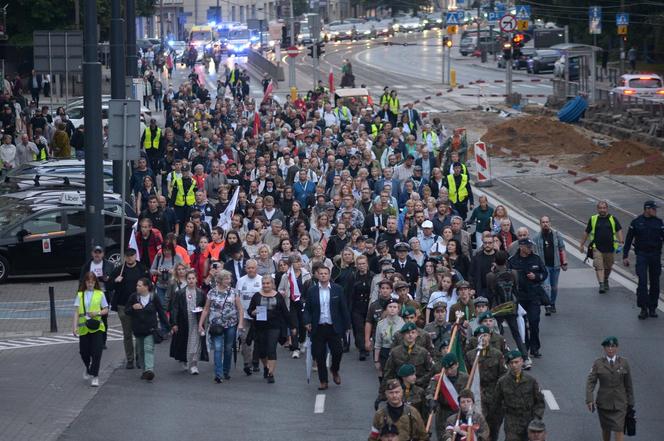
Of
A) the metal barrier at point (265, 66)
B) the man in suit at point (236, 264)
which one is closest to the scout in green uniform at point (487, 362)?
the man in suit at point (236, 264)

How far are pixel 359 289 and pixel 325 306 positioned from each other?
1443 millimetres

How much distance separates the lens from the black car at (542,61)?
77375 millimetres

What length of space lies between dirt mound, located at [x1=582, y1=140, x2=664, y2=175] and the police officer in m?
17.0

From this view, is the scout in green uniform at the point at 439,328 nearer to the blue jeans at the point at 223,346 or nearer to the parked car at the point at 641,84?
the blue jeans at the point at 223,346

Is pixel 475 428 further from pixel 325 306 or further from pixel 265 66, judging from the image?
pixel 265 66

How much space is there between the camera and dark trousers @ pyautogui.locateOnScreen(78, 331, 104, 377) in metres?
16.8

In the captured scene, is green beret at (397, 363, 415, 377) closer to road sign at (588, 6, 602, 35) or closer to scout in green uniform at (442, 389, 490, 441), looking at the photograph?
scout in green uniform at (442, 389, 490, 441)

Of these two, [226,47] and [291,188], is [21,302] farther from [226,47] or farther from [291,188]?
[226,47]

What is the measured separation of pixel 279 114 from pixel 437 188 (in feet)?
49.7

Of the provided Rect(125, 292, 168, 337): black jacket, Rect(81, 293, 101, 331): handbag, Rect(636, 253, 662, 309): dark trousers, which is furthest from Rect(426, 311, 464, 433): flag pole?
Rect(636, 253, 662, 309): dark trousers

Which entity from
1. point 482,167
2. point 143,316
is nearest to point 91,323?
point 143,316

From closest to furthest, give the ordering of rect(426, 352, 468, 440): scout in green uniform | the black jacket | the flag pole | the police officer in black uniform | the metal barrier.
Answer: the flag pole < rect(426, 352, 468, 440): scout in green uniform < the black jacket < the police officer in black uniform < the metal barrier

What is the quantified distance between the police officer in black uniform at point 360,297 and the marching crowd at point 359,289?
23 mm

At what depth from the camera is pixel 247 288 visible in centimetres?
1725
